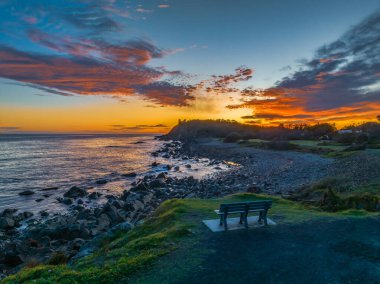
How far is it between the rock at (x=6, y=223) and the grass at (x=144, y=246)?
11.7 meters

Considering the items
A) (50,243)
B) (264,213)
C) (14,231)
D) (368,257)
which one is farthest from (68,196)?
(368,257)

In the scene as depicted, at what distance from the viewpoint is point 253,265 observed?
26.6 feet

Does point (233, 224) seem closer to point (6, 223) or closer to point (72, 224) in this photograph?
point (72, 224)

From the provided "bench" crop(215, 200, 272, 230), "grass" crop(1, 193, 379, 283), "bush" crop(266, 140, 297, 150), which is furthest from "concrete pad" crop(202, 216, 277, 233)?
"bush" crop(266, 140, 297, 150)

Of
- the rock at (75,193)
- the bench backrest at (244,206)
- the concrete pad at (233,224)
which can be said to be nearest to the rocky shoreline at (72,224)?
the rock at (75,193)

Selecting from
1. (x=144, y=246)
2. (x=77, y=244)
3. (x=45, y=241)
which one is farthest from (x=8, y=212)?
(x=144, y=246)

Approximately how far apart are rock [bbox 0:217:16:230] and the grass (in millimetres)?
11663

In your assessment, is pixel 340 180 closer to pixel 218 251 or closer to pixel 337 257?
pixel 337 257

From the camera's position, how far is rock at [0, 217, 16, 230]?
1923 cm

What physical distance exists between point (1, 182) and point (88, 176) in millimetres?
11217

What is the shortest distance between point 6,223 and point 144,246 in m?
15.1

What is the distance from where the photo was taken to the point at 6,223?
763 inches

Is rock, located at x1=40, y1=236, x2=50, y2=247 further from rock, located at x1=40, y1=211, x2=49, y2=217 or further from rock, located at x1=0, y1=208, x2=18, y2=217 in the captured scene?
rock, located at x1=0, y1=208, x2=18, y2=217

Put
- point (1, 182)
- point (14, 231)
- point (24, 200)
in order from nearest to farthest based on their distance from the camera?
point (14, 231) < point (24, 200) < point (1, 182)
